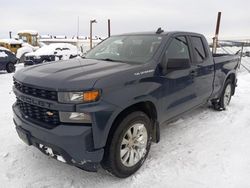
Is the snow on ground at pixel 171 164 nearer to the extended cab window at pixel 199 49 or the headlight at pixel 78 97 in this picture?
the headlight at pixel 78 97

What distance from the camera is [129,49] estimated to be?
394 centimetres

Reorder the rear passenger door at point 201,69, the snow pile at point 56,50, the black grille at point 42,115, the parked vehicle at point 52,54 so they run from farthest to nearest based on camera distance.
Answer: the snow pile at point 56,50 → the parked vehicle at point 52,54 → the rear passenger door at point 201,69 → the black grille at point 42,115

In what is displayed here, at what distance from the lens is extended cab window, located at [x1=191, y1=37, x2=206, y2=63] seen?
178 inches

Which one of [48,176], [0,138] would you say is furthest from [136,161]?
[0,138]

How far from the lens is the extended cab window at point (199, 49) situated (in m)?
4.53

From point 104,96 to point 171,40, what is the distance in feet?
5.74

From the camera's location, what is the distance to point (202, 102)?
4.80 meters

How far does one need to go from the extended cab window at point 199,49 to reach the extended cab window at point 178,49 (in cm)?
32

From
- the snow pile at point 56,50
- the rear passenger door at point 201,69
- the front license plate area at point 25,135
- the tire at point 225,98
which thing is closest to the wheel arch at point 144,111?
the front license plate area at point 25,135

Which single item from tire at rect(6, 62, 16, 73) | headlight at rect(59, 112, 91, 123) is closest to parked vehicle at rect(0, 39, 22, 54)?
tire at rect(6, 62, 16, 73)

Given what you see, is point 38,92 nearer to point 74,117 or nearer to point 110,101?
point 74,117

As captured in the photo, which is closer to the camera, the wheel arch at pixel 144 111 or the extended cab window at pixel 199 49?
the wheel arch at pixel 144 111

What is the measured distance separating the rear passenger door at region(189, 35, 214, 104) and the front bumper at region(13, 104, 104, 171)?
7.48 ft

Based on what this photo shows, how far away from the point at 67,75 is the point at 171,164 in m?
1.84
